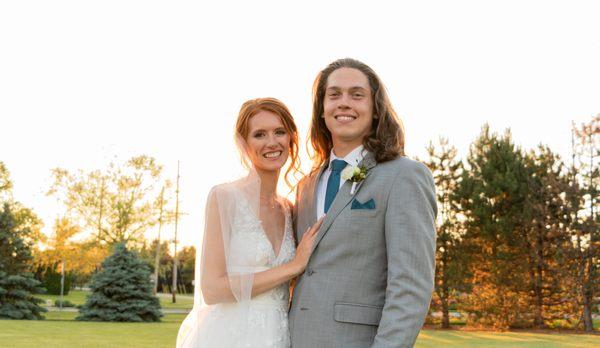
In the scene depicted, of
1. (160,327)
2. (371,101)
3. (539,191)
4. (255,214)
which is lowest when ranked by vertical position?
(160,327)

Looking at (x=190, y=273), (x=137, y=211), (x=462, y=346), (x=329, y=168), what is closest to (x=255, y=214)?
(x=329, y=168)

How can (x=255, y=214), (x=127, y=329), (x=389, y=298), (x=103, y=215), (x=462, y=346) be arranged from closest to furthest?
1. (x=389, y=298)
2. (x=255, y=214)
3. (x=462, y=346)
4. (x=127, y=329)
5. (x=103, y=215)

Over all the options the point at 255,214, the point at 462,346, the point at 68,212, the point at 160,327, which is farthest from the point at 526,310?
the point at 255,214

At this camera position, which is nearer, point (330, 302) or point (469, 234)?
point (330, 302)

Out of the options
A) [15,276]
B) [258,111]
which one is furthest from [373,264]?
[15,276]

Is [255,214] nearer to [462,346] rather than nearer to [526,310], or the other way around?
[462,346]

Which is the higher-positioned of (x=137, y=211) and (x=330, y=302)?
(x=137, y=211)

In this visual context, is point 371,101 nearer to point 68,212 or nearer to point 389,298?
point 389,298

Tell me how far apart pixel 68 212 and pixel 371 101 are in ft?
128

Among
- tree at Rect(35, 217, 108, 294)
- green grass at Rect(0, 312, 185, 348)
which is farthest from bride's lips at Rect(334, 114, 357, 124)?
tree at Rect(35, 217, 108, 294)

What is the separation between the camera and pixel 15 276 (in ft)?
90.5

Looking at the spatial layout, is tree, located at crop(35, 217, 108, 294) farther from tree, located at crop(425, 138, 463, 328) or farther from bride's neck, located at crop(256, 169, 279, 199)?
bride's neck, located at crop(256, 169, 279, 199)

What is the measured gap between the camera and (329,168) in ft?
13.6

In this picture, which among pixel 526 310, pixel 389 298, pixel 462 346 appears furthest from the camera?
pixel 526 310
